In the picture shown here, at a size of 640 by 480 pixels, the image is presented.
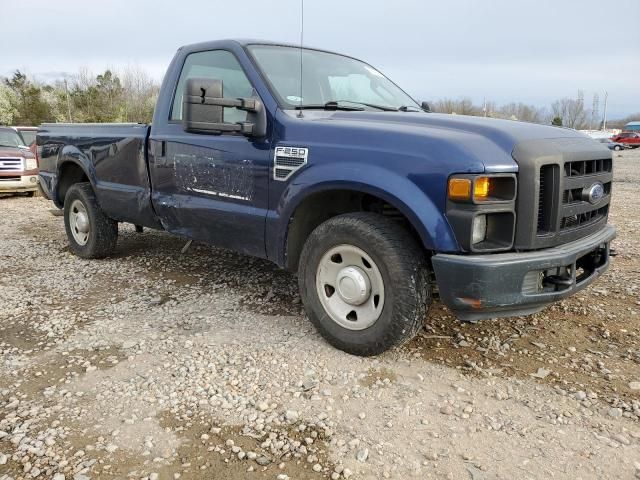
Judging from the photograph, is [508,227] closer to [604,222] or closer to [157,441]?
[604,222]

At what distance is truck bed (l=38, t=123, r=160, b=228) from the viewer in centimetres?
466

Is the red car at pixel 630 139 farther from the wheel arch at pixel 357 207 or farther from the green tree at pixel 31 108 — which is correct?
the wheel arch at pixel 357 207

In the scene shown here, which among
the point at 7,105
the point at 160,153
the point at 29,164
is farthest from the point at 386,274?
the point at 7,105

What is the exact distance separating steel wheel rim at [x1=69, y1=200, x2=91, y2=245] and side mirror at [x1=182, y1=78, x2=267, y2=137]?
2.51 meters

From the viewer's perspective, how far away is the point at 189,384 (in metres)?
3.01

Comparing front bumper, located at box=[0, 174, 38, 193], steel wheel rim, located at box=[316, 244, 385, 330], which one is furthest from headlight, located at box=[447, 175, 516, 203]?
front bumper, located at box=[0, 174, 38, 193]

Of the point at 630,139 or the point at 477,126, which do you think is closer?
the point at 477,126

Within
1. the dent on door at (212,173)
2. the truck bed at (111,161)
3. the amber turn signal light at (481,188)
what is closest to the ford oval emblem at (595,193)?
the amber turn signal light at (481,188)

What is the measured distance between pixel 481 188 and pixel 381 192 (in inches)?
21.4

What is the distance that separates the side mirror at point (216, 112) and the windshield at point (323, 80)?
9.1 inches

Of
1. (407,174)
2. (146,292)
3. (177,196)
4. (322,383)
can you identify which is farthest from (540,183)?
(146,292)

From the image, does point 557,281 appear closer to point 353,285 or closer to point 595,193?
point 595,193

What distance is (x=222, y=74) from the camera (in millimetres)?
4117

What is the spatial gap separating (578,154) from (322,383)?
6.48 ft
